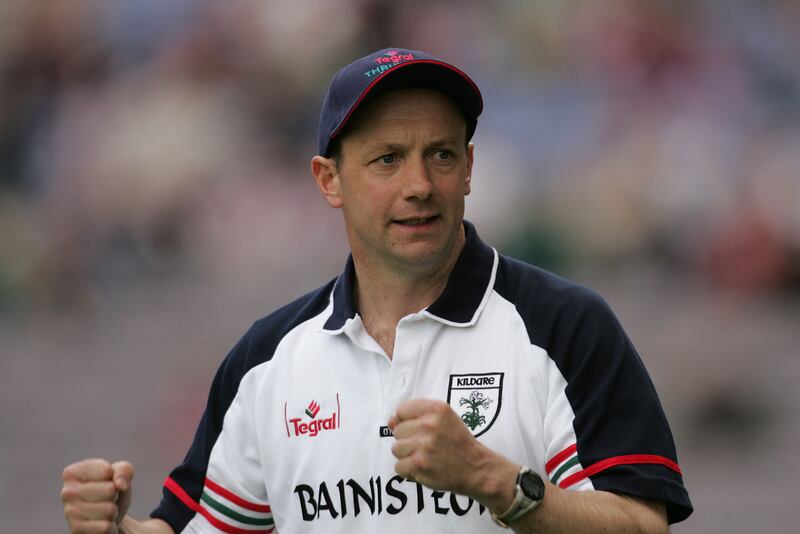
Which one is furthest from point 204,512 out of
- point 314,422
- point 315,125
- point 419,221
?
point 315,125

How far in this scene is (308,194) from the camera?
8516 mm

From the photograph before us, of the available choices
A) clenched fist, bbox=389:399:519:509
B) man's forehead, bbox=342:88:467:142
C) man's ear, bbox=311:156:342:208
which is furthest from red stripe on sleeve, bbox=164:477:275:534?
man's forehead, bbox=342:88:467:142

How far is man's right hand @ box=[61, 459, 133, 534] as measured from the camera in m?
2.95

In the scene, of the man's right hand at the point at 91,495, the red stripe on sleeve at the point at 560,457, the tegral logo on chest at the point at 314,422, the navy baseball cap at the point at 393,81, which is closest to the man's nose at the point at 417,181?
the navy baseball cap at the point at 393,81

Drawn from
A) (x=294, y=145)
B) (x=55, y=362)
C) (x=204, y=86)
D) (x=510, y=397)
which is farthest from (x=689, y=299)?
(x=510, y=397)

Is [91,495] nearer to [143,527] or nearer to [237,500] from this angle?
[143,527]

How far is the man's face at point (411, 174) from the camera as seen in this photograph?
121 inches

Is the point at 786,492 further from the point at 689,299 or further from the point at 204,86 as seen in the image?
the point at 204,86

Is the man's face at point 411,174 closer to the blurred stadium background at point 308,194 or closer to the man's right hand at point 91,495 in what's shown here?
the man's right hand at point 91,495

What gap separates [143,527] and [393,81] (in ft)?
4.20

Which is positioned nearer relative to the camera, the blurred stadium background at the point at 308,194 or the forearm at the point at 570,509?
the forearm at the point at 570,509

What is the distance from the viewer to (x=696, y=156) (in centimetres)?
819

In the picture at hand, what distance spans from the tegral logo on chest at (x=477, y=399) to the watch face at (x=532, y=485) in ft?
1.07

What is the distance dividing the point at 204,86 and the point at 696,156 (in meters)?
3.29
